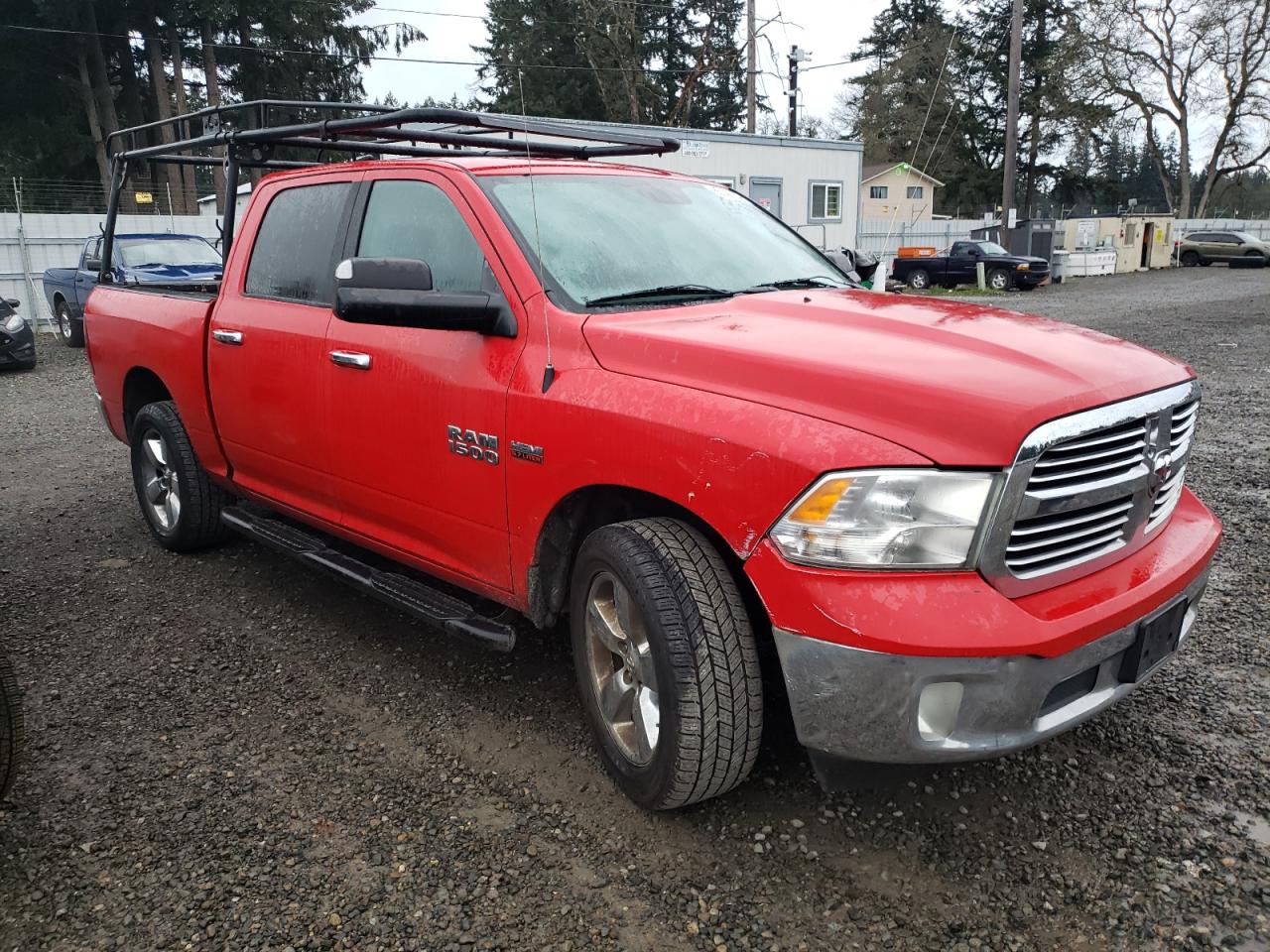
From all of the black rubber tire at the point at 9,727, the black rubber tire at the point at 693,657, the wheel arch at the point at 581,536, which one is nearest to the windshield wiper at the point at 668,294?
the wheel arch at the point at 581,536

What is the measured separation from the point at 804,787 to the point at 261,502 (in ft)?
9.35

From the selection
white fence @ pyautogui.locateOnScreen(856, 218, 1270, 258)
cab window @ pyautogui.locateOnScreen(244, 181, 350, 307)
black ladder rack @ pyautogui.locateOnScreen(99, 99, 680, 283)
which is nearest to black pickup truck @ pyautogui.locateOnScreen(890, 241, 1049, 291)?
white fence @ pyautogui.locateOnScreen(856, 218, 1270, 258)

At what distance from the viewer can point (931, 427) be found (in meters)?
2.31

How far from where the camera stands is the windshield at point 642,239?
3.27 m

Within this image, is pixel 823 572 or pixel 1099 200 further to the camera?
pixel 1099 200

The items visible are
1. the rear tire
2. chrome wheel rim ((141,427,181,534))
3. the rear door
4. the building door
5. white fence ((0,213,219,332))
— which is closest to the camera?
the rear door

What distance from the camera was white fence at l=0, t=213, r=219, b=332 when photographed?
18594mm

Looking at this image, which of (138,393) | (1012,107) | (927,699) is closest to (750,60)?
(1012,107)

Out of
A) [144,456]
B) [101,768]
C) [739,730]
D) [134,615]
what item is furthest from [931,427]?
[144,456]

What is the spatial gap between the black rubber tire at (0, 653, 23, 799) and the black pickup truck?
2758cm

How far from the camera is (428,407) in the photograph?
3361mm

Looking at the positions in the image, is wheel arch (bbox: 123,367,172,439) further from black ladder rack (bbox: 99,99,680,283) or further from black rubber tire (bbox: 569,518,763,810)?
black rubber tire (bbox: 569,518,763,810)

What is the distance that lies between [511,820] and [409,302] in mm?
1550

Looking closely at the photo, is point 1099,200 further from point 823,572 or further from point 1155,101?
point 823,572
